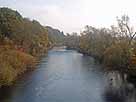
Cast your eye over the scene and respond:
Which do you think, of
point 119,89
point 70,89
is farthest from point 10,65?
point 119,89

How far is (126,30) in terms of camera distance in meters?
52.8

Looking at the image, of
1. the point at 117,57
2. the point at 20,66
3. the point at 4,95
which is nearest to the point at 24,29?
the point at 20,66

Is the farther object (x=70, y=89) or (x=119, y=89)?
(x=70, y=89)

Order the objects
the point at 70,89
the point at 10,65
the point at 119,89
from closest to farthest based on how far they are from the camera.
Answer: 1. the point at 119,89
2. the point at 70,89
3. the point at 10,65

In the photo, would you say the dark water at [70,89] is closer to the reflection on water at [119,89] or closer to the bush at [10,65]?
the reflection on water at [119,89]

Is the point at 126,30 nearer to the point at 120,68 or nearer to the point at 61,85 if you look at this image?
the point at 120,68

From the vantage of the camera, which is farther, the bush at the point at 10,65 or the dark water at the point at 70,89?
the bush at the point at 10,65

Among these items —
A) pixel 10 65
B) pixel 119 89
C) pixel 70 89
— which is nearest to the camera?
pixel 119 89

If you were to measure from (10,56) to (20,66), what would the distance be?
298 cm

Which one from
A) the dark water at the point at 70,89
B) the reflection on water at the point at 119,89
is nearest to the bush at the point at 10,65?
the dark water at the point at 70,89

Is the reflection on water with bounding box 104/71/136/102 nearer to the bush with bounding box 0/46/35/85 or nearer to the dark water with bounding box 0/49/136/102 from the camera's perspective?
the dark water with bounding box 0/49/136/102

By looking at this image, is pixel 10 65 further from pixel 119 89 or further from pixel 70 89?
pixel 119 89

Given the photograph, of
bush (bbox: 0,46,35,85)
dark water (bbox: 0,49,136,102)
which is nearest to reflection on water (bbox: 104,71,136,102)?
dark water (bbox: 0,49,136,102)

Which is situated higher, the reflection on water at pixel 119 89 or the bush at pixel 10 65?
the bush at pixel 10 65
